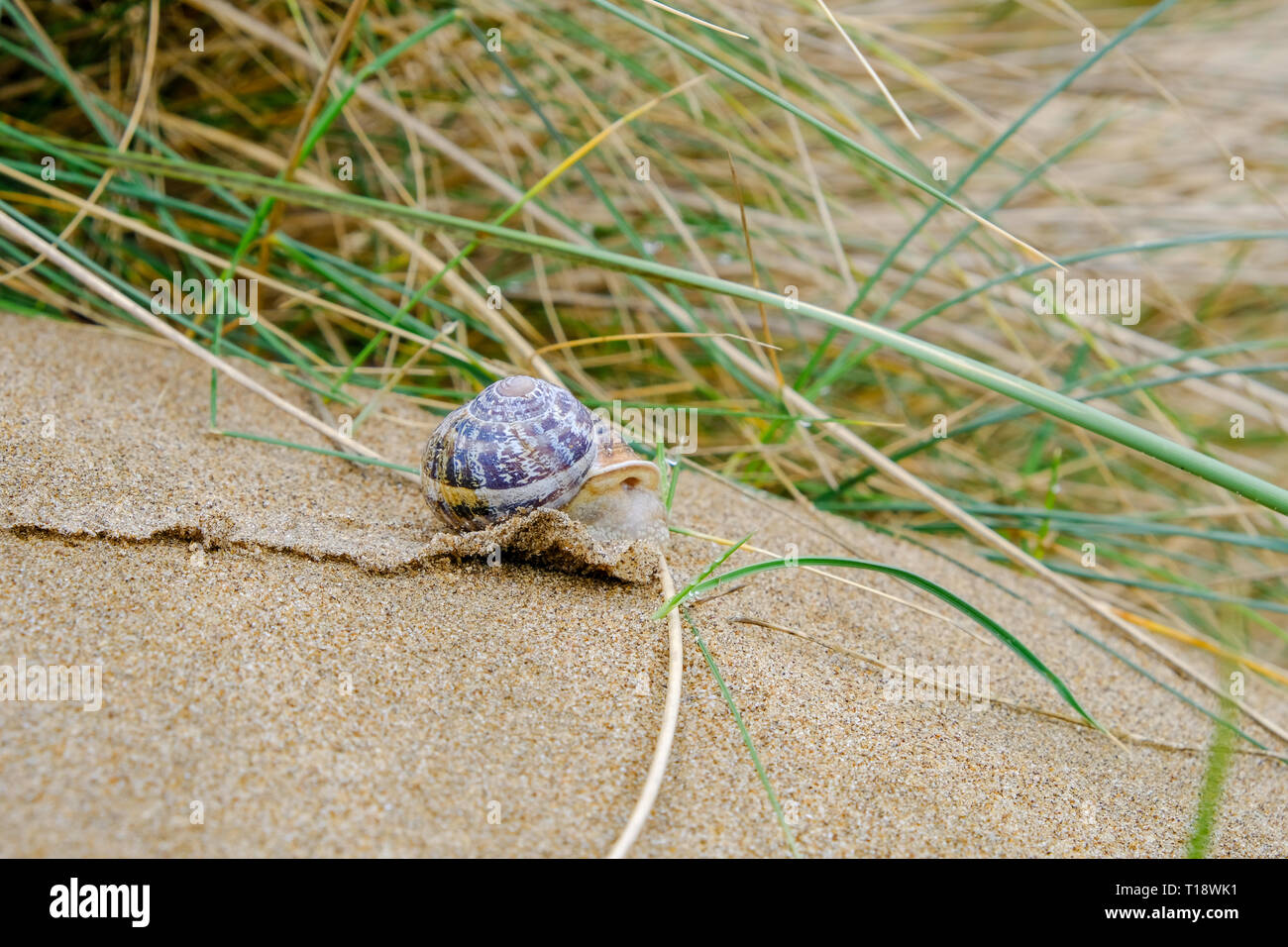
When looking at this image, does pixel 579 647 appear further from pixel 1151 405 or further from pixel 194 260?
pixel 1151 405

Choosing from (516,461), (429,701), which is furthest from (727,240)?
(429,701)

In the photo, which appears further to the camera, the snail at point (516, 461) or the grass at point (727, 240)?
the grass at point (727, 240)

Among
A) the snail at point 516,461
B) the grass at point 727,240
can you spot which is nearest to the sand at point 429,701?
the snail at point 516,461

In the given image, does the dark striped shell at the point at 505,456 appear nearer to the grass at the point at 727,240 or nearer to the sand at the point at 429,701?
the sand at the point at 429,701

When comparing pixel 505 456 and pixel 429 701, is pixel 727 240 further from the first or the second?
pixel 429 701

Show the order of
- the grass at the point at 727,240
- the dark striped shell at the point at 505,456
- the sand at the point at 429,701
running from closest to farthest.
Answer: the sand at the point at 429,701, the dark striped shell at the point at 505,456, the grass at the point at 727,240

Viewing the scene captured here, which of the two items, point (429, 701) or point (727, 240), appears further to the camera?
point (727, 240)
